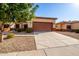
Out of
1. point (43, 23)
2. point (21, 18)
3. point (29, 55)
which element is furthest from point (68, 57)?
point (43, 23)

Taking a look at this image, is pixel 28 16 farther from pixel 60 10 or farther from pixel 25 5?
pixel 60 10

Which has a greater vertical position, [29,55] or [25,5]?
[25,5]

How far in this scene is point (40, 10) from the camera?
27.8 feet

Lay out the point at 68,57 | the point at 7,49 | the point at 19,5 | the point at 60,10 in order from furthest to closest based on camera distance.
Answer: the point at 60,10 < the point at 19,5 < the point at 7,49 < the point at 68,57

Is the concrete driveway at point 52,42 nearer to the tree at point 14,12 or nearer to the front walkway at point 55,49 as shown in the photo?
the front walkway at point 55,49

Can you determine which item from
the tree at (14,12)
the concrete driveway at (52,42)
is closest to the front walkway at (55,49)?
the concrete driveway at (52,42)

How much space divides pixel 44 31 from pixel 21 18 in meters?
6.13

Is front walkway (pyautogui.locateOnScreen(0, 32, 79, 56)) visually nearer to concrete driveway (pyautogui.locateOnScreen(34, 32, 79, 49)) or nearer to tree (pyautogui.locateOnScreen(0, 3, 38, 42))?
concrete driveway (pyautogui.locateOnScreen(34, 32, 79, 49))

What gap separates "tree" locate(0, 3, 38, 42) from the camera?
691 cm

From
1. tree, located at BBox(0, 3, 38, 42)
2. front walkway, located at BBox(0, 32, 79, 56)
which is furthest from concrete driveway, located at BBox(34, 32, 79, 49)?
A: tree, located at BBox(0, 3, 38, 42)

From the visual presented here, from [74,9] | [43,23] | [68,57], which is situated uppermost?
[74,9]

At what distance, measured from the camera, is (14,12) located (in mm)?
7316


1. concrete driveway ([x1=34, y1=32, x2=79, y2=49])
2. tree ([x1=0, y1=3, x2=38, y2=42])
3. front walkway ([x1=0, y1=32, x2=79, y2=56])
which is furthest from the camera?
concrete driveway ([x1=34, y1=32, x2=79, y2=49])

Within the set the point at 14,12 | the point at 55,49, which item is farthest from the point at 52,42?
the point at 14,12
